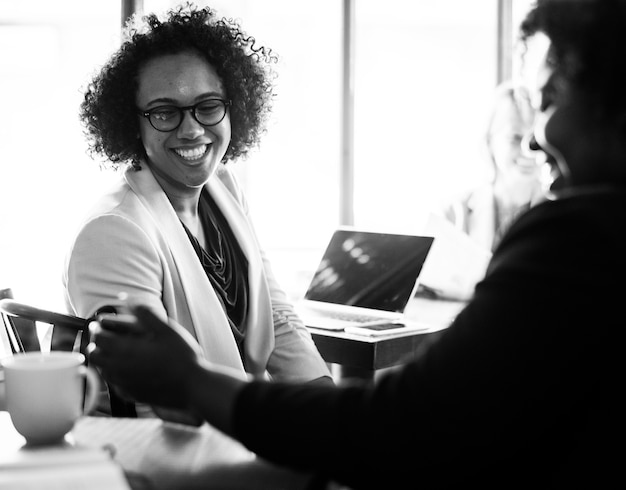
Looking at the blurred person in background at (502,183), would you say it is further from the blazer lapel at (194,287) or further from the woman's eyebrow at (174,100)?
the blazer lapel at (194,287)

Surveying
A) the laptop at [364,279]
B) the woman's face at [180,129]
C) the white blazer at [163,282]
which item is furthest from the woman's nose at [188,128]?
the laptop at [364,279]

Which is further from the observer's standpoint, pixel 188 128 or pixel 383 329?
pixel 383 329

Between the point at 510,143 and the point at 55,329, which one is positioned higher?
the point at 510,143

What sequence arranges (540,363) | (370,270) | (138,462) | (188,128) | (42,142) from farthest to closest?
(42,142)
(370,270)
(188,128)
(138,462)
(540,363)

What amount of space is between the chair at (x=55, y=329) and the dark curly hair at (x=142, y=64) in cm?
47

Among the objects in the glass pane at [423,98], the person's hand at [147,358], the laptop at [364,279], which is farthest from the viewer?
the glass pane at [423,98]

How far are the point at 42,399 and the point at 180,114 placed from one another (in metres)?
1.08

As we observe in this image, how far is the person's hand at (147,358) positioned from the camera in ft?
2.85

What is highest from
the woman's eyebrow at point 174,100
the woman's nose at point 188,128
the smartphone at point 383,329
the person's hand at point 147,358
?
the woman's eyebrow at point 174,100

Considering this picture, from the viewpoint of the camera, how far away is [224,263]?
2.07m

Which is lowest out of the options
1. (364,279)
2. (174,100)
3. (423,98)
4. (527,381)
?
(364,279)

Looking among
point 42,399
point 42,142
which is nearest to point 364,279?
point 42,399

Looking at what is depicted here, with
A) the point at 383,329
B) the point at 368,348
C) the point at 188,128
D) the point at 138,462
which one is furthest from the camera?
the point at 383,329

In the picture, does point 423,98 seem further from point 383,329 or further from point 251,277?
point 251,277
